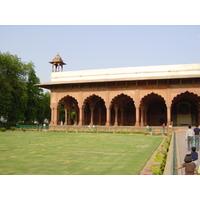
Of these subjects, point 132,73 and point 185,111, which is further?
point 185,111

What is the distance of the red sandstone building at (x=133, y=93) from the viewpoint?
24359mm

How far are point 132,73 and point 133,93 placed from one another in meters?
2.85

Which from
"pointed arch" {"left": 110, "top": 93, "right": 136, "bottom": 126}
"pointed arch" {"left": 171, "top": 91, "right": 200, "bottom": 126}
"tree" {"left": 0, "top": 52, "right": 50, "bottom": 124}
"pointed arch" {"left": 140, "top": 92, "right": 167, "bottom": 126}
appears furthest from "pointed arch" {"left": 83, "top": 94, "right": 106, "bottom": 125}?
"pointed arch" {"left": 171, "top": 91, "right": 200, "bottom": 126}

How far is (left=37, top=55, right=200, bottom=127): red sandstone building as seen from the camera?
24.4 metres

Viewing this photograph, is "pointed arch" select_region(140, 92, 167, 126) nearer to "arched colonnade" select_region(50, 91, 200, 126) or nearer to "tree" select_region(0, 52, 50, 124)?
"arched colonnade" select_region(50, 91, 200, 126)

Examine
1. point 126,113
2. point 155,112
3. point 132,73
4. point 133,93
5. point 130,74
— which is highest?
point 132,73

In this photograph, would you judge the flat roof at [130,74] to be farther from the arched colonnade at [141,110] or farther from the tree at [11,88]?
the tree at [11,88]

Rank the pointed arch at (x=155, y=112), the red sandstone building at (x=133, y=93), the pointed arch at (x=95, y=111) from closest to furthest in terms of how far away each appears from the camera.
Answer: the red sandstone building at (x=133, y=93) → the pointed arch at (x=155, y=112) → the pointed arch at (x=95, y=111)

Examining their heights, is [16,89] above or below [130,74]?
below

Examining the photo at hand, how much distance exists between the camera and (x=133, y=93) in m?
25.7

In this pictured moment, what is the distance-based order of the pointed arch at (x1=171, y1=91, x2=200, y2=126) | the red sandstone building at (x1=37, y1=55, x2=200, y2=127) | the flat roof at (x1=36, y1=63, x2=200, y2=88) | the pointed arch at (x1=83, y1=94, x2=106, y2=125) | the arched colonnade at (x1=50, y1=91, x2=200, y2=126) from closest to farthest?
1. the red sandstone building at (x1=37, y1=55, x2=200, y2=127)
2. the flat roof at (x1=36, y1=63, x2=200, y2=88)
3. the arched colonnade at (x1=50, y1=91, x2=200, y2=126)
4. the pointed arch at (x1=171, y1=91, x2=200, y2=126)
5. the pointed arch at (x1=83, y1=94, x2=106, y2=125)

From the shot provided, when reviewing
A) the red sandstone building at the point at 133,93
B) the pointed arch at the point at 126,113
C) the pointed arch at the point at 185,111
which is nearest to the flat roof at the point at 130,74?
the red sandstone building at the point at 133,93

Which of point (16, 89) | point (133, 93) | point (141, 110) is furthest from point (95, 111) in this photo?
point (16, 89)

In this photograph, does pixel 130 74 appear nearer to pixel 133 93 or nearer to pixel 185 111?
pixel 133 93
